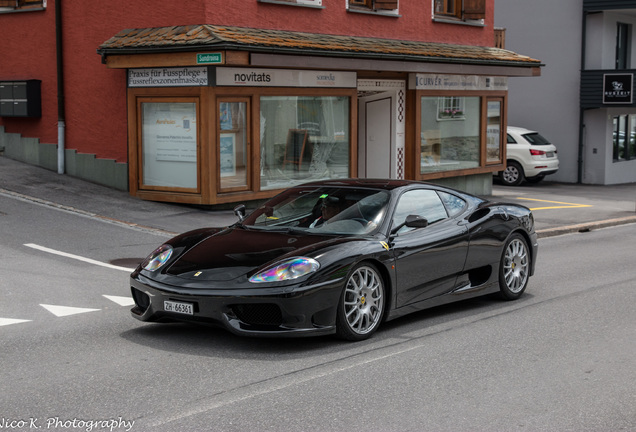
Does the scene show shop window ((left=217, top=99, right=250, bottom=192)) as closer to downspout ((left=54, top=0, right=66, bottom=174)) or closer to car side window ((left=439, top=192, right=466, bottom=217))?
downspout ((left=54, top=0, right=66, bottom=174))

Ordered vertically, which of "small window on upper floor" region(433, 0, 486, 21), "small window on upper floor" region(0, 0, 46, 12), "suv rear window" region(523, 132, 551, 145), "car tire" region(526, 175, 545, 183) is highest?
"small window on upper floor" region(433, 0, 486, 21)

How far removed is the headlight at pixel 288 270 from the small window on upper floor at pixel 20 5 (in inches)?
526

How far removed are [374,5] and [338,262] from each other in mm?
13121

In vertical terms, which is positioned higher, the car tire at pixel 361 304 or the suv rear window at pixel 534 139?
the suv rear window at pixel 534 139

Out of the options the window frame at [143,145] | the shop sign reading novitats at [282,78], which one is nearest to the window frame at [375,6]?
the shop sign reading novitats at [282,78]

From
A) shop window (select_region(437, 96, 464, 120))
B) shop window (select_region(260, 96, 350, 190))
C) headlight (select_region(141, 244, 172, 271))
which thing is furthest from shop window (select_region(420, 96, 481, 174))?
headlight (select_region(141, 244, 172, 271))

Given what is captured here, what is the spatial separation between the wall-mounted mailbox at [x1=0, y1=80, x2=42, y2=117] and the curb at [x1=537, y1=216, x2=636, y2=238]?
10.6m

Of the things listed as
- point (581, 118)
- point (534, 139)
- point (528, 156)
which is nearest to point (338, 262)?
point (528, 156)

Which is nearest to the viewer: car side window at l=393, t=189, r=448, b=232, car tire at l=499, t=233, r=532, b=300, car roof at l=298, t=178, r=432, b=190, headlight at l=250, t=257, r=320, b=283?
headlight at l=250, t=257, r=320, b=283

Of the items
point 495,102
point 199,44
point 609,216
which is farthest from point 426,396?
point 495,102

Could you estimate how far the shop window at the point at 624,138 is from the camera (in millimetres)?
29516

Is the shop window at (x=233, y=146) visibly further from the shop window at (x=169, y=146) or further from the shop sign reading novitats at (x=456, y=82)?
the shop sign reading novitats at (x=456, y=82)

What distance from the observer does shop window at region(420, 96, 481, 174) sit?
2073 cm

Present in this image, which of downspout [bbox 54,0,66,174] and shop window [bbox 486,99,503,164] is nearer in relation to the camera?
downspout [bbox 54,0,66,174]
